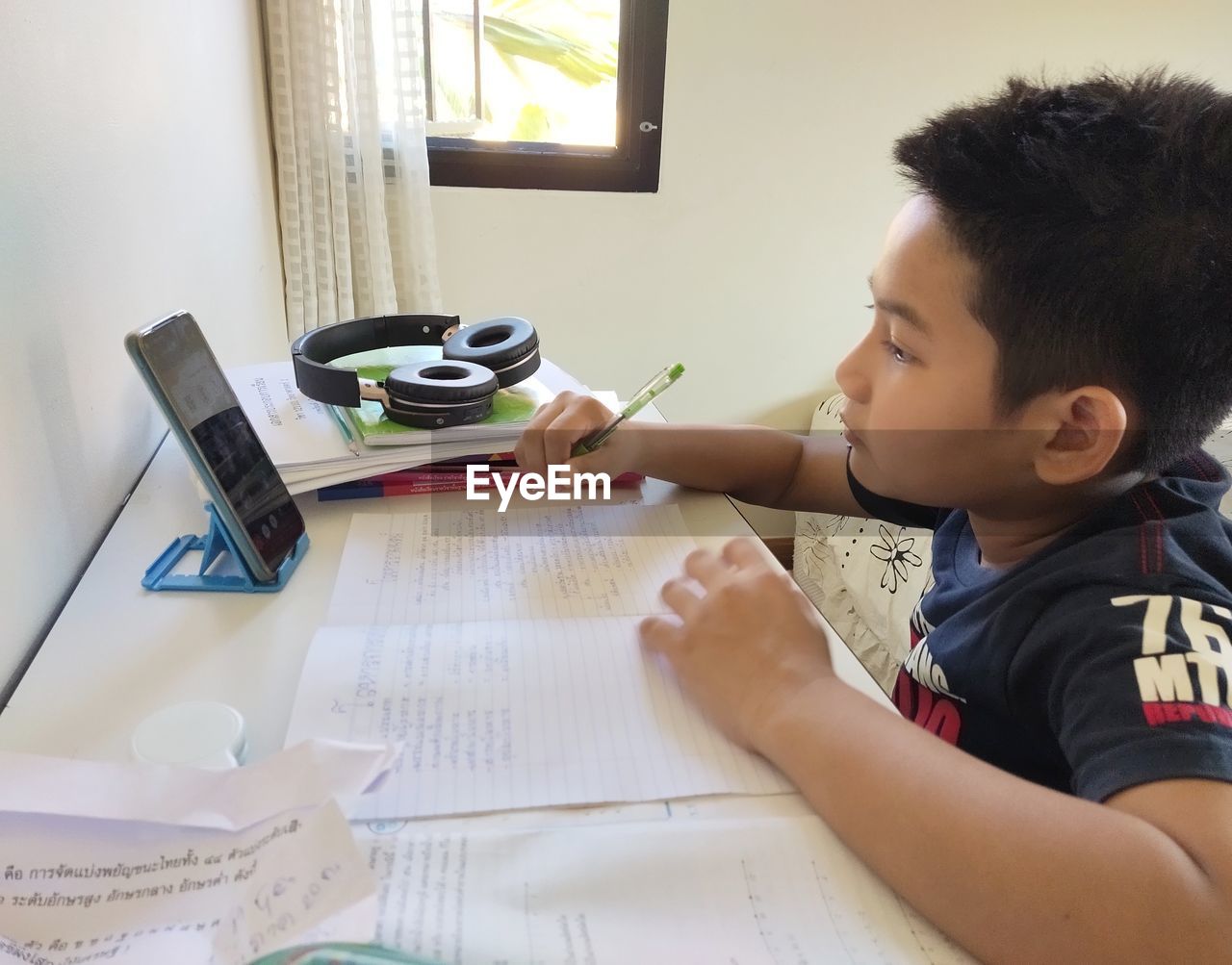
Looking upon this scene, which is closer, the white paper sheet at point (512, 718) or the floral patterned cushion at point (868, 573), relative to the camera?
the white paper sheet at point (512, 718)

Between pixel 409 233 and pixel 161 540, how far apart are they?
0.93 meters

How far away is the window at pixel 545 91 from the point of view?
149 cm

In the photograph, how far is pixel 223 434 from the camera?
0.56 meters

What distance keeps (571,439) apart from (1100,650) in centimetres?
42

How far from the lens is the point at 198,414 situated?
0.54m

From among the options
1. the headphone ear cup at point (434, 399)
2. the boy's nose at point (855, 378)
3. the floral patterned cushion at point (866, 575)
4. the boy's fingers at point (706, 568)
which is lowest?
the floral patterned cushion at point (866, 575)

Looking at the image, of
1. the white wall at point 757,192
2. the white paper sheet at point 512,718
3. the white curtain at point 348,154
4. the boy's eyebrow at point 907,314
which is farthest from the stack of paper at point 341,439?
the white wall at point 757,192

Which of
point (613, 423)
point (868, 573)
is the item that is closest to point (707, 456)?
point (613, 423)

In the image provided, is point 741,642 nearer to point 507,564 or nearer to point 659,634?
point 659,634

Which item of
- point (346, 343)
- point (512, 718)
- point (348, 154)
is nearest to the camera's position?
point (512, 718)

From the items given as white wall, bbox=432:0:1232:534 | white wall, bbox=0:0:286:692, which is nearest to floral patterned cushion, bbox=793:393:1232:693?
white wall, bbox=432:0:1232:534

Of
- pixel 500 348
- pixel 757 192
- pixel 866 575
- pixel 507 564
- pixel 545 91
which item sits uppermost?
pixel 545 91

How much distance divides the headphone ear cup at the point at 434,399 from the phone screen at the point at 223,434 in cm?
12

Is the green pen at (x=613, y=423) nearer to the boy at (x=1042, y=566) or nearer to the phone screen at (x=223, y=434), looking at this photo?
the boy at (x=1042, y=566)
